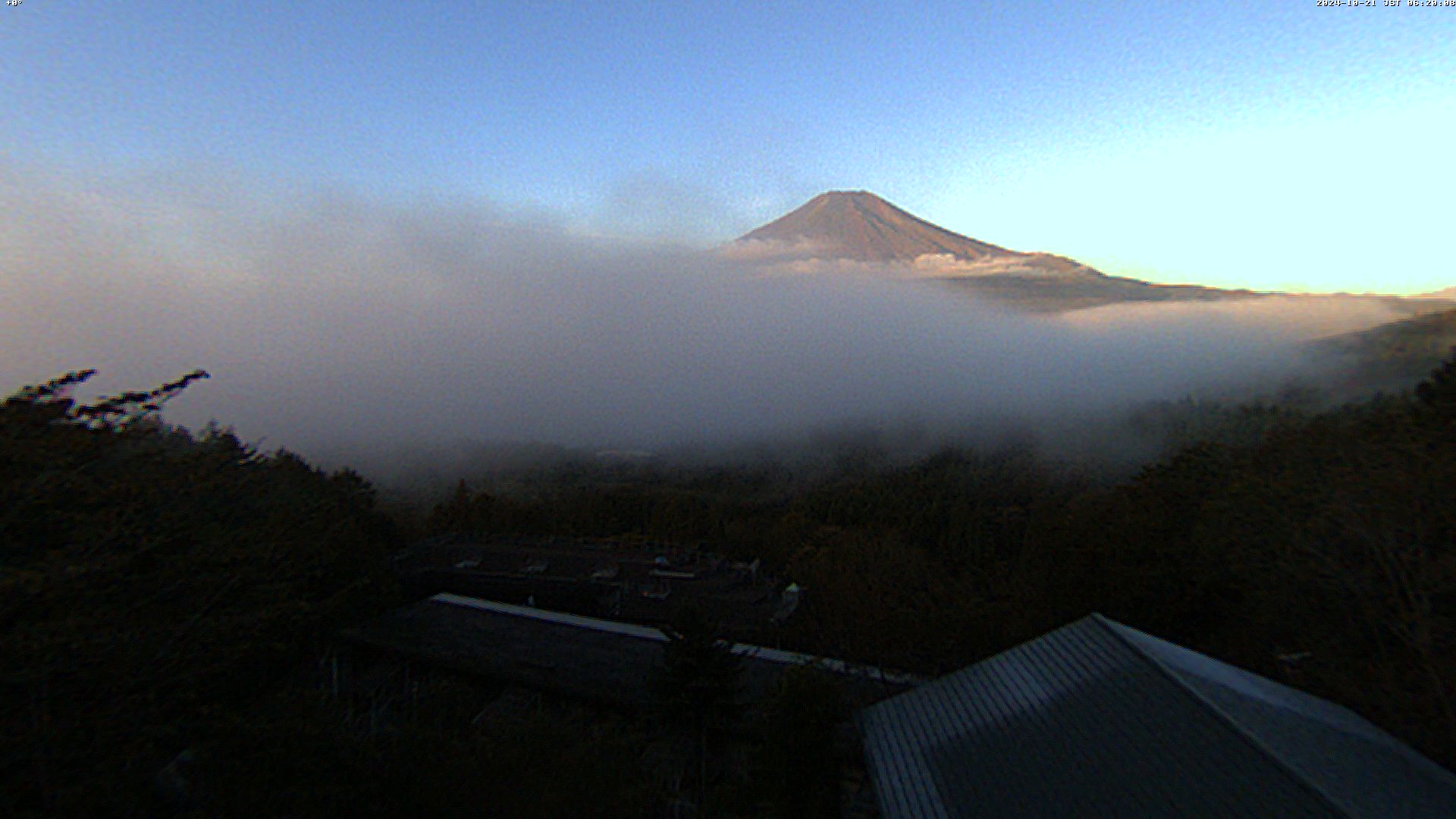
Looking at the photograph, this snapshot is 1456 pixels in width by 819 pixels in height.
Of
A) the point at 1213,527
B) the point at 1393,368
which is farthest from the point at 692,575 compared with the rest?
the point at 1393,368

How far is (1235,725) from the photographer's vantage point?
682cm

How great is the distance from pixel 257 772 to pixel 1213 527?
60.5ft

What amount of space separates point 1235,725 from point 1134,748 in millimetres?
1169

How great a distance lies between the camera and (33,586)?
4.18 m

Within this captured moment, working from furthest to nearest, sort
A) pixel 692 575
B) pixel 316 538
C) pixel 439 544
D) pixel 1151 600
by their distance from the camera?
pixel 439 544 → pixel 692 575 → pixel 1151 600 → pixel 316 538

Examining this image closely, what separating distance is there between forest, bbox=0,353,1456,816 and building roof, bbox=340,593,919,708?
1.07 m

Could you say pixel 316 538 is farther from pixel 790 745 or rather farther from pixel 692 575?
pixel 692 575

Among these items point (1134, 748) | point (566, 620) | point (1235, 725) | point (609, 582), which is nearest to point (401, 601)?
point (609, 582)

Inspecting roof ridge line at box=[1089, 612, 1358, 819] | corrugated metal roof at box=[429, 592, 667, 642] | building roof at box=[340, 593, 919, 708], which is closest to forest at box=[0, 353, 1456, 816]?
building roof at box=[340, 593, 919, 708]

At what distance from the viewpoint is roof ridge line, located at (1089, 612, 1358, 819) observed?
5773 millimetres

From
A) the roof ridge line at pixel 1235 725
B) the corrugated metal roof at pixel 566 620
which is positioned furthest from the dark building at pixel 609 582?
the roof ridge line at pixel 1235 725

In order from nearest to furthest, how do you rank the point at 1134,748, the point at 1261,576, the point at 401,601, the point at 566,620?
1. the point at 1134,748
2. the point at 1261,576
3. the point at 566,620
4. the point at 401,601

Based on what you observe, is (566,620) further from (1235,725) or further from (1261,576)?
(1261,576)

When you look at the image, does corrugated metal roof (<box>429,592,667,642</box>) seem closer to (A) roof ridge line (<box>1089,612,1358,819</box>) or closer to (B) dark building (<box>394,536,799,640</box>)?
(B) dark building (<box>394,536,799,640</box>)
